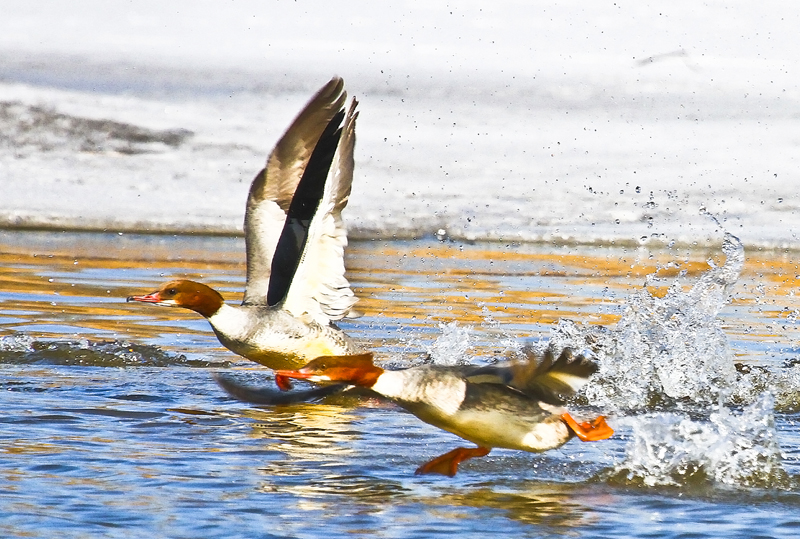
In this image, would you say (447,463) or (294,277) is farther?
(294,277)

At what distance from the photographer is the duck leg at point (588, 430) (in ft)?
16.9

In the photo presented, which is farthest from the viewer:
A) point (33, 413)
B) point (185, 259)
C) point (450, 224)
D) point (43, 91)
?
point (43, 91)

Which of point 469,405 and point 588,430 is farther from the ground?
point 469,405

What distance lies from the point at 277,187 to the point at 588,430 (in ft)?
9.87

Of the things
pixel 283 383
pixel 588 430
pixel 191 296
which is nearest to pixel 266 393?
pixel 588 430

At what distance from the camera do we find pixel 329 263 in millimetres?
7062

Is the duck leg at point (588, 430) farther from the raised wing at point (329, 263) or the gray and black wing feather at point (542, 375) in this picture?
the raised wing at point (329, 263)

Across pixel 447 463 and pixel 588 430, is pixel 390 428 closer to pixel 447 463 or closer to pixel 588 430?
pixel 447 463

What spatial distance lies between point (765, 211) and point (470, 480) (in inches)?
426

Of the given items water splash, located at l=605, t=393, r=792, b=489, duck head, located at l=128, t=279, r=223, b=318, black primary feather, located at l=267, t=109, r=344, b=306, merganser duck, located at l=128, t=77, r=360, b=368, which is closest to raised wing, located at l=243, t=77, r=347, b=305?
merganser duck, located at l=128, t=77, r=360, b=368

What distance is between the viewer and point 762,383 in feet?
23.1

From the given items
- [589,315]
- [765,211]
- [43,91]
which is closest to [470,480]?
[589,315]

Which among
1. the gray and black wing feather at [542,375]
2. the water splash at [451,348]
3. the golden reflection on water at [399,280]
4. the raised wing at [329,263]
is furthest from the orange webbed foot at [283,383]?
the gray and black wing feather at [542,375]

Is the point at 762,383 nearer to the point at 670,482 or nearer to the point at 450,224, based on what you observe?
the point at 670,482
